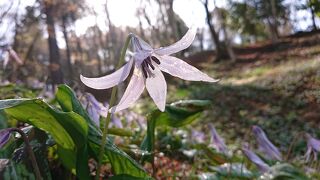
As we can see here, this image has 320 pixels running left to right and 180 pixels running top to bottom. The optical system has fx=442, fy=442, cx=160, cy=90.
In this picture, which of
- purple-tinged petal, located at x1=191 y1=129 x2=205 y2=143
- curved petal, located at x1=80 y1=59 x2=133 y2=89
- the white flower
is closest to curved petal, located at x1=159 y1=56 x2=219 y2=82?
the white flower

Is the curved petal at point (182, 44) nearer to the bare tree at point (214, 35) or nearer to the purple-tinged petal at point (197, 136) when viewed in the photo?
the purple-tinged petal at point (197, 136)

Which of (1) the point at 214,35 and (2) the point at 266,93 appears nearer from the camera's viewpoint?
(2) the point at 266,93

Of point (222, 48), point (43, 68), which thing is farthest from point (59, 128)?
point (222, 48)

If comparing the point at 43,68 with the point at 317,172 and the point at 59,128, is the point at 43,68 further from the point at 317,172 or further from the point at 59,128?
the point at 59,128

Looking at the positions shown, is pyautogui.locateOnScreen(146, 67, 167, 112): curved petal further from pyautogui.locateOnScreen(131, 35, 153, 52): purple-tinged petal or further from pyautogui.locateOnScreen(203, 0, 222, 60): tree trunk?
pyautogui.locateOnScreen(203, 0, 222, 60): tree trunk

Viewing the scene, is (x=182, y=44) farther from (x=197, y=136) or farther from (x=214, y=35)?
(x=214, y=35)

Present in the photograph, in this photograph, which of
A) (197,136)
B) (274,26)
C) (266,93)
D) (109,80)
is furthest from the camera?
(274,26)

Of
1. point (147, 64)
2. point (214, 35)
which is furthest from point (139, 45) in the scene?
point (214, 35)

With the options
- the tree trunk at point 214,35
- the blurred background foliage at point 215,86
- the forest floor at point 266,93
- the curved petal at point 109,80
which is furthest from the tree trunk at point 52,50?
the tree trunk at point 214,35
